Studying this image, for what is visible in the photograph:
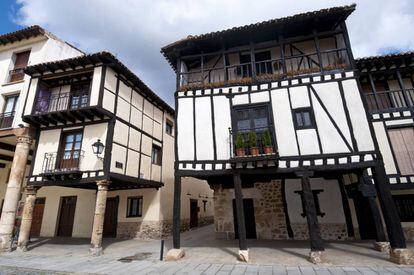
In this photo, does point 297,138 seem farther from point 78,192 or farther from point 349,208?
point 78,192

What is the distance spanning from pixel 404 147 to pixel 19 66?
19.9 m

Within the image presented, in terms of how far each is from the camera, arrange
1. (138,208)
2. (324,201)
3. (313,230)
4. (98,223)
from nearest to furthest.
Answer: (313,230), (98,223), (324,201), (138,208)

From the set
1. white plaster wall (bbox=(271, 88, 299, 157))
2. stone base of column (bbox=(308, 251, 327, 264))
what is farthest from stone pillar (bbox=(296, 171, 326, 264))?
white plaster wall (bbox=(271, 88, 299, 157))

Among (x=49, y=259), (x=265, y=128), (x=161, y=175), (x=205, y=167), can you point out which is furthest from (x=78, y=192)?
(x=265, y=128)

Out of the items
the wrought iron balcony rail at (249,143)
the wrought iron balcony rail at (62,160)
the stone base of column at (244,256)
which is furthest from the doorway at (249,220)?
the wrought iron balcony rail at (62,160)

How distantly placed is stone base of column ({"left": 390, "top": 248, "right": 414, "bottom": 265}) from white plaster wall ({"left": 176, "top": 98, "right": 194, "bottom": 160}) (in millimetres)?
6772

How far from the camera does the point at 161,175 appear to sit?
14.1m

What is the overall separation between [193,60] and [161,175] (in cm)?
732

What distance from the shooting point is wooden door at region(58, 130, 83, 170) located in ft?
34.5

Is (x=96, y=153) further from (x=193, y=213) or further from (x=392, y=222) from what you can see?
(x=392, y=222)

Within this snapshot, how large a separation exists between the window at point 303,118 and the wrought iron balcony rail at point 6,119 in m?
14.1

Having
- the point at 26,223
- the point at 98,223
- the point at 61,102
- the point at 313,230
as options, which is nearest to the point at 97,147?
the point at 98,223

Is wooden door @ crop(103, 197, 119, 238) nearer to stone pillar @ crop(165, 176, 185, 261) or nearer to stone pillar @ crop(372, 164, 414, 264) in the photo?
stone pillar @ crop(165, 176, 185, 261)

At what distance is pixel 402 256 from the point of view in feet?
20.2
